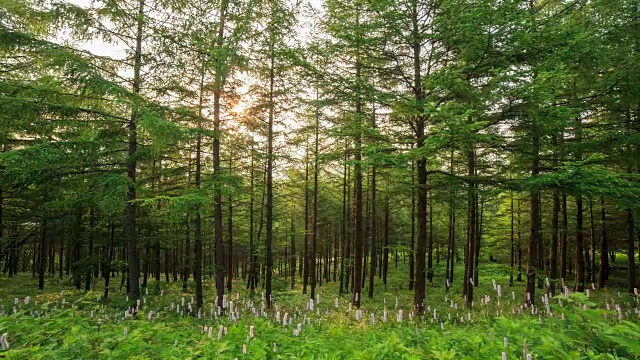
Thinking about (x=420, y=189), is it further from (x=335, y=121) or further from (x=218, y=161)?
(x=218, y=161)

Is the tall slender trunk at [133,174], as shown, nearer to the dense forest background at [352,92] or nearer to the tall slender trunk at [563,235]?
the dense forest background at [352,92]

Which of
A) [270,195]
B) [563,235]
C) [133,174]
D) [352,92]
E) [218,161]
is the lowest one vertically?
[563,235]

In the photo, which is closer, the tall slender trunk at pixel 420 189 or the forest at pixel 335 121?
the forest at pixel 335 121

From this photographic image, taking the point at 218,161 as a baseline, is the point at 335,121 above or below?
above

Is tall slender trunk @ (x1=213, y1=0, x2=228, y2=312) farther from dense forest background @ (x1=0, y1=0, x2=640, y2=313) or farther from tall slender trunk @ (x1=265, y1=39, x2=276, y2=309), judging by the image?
tall slender trunk @ (x1=265, y1=39, x2=276, y2=309)

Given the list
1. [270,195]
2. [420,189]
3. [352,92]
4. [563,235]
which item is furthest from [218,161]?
[563,235]

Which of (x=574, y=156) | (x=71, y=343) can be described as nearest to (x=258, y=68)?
(x=71, y=343)

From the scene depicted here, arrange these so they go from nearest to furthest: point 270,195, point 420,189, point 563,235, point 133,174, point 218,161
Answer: point 420,189 → point 133,174 → point 218,161 → point 270,195 → point 563,235

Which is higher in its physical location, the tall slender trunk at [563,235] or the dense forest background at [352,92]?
the dense forest background at [352,92]

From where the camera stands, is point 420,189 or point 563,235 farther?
point 563,235

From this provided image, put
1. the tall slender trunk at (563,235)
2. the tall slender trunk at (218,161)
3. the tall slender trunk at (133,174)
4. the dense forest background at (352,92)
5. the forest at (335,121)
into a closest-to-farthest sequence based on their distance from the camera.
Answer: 1. the forest at (335,121)
2. the dense forest background at (352,92)
3. the tall slender trunk at (133,174)
4. the tall slender trunk at (218,161)
5. the tall slender trunk at (563,235)

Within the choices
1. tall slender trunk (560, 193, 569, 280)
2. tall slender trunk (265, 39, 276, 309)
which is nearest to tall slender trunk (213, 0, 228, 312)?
tall slender trunk (265, 39, 276, 309)

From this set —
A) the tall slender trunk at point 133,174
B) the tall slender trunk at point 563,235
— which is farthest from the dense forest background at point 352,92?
the tall slender trunk at point 563,235

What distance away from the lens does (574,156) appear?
10.9m
